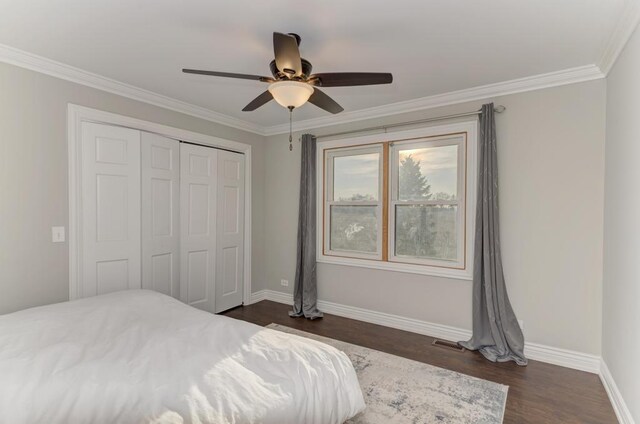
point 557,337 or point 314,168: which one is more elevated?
point 314,168

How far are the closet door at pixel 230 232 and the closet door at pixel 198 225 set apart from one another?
4.1 inches

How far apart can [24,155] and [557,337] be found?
4.74 metres

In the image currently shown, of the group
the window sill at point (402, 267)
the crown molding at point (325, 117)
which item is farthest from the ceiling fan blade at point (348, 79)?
the window sill at point (402, 267)

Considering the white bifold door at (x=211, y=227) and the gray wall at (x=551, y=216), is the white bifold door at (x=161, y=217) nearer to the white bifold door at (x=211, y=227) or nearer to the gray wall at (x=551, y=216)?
the white bifold door at (x=211, y=227)

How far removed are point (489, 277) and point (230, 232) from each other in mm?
3118

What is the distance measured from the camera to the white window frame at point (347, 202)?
3.85m

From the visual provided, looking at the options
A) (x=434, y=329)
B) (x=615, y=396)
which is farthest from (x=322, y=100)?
(x=615, y=396)

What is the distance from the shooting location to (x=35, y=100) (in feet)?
8.52

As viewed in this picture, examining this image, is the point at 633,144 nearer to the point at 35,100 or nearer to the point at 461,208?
the point at 461,208

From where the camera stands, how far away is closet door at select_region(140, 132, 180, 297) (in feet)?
11.0

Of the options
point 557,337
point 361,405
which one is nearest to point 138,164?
point 361,405

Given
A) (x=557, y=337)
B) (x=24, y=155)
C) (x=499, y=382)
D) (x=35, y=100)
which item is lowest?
(x=499, y=382)

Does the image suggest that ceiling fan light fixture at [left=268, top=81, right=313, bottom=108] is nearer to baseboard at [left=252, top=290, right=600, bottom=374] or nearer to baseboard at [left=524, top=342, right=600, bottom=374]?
baseboard at [left=252, top=290, right=600, bottom=374]

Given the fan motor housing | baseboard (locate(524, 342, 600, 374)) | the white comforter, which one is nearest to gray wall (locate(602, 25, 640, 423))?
baseboard (locate(524, 342, 600, 374))
